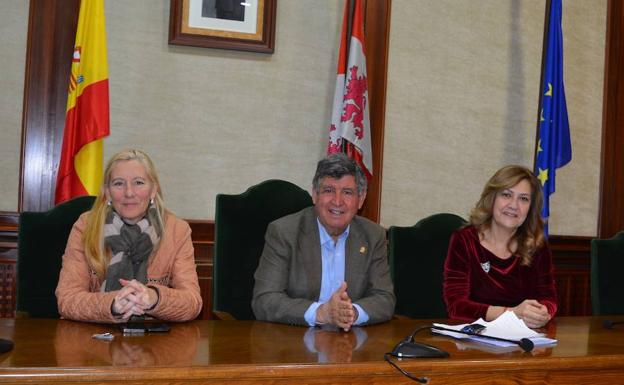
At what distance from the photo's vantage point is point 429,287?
10.3 feet

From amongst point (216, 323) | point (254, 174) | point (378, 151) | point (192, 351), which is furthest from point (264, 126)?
point (192, 351)

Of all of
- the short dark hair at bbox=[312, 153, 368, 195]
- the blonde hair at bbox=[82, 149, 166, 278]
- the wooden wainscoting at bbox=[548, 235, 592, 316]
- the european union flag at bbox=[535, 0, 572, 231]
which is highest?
the european union flag at bbox=[535, 0, 572, 231]

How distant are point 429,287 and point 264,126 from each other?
1404 mm

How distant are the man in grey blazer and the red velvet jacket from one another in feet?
1.05

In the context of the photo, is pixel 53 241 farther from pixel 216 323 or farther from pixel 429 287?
pixel 429 287

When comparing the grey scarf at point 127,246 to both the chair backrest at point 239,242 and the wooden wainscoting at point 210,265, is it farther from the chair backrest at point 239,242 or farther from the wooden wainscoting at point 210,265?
the wooden wainscoting at point 210,265

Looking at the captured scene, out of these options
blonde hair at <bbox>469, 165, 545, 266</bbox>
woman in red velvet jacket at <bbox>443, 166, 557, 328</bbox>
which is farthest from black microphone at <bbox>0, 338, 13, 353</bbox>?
blonde hair at <bbox>469, 165, 545, 266</bbox>

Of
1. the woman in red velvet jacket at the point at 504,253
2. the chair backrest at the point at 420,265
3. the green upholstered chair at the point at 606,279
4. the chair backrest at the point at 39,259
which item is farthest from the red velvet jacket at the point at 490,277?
the chair backrest at the point at 39,259

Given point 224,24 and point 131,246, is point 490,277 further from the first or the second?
point 224,24

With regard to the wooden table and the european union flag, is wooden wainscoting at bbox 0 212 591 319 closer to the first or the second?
the european union flag

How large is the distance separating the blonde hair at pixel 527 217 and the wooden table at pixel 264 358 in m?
0.79

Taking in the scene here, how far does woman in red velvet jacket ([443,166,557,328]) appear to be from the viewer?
286 cm

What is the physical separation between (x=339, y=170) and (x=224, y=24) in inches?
61.5

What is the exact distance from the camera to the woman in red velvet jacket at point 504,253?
9.39ft
